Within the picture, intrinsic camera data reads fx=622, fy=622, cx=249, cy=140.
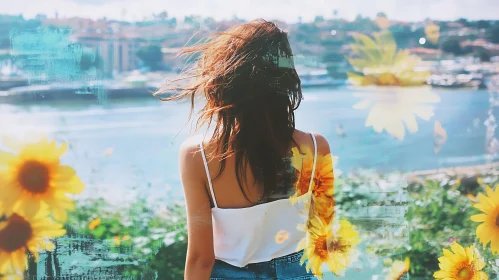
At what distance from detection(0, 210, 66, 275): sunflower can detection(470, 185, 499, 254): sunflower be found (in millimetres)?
1509

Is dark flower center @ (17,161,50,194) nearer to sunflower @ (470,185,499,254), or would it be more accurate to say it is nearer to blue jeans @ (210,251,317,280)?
blue jeans @ (210,251,317,280)

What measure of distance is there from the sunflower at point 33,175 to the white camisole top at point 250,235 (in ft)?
1.83

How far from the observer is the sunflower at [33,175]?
195cm

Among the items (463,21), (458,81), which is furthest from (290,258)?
(463,21)

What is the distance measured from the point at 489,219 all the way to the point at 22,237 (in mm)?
1669

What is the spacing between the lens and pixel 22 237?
201cm

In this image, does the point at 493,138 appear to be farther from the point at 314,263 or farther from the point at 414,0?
the point at 314,263

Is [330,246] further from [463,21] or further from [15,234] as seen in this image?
[15,234]

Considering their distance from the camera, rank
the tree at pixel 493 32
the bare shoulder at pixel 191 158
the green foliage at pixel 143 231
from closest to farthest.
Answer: the bare shoulder at pixel 191 158 < the green foliage at pixel 143 231 < the tree at pixel 493 32

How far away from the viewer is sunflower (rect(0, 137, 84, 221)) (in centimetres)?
195

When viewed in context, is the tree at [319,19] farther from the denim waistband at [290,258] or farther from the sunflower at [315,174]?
the denim waistband at [290,258]

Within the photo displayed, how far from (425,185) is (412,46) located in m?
0.53

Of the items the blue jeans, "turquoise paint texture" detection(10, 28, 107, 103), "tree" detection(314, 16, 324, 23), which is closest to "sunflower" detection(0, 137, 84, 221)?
"turquoise paint texture" detection(10, 28, 107, 103)

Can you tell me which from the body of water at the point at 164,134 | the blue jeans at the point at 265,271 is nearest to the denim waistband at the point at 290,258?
the blue jeans at the point at 265,271
